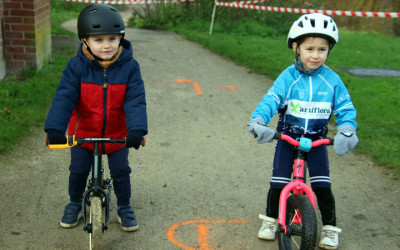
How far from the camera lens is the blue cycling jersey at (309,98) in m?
3.75

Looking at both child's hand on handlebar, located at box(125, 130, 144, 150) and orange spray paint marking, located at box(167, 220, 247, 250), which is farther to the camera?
orange spray paint marking, located at box(167, 220, 247, 250)

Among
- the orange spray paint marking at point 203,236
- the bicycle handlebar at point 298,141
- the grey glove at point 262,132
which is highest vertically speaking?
the grey glove at point 262,132

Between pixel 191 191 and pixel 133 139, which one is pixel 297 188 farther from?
pixel 191 191

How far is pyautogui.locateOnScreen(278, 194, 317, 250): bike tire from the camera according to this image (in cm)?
340

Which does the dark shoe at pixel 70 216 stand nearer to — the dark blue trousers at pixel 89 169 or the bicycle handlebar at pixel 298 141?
the dark blue trousers at pixel 89 169

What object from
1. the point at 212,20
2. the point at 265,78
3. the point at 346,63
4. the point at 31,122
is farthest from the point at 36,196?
the point at 212,20

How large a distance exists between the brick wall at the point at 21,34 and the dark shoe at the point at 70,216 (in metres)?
4.85

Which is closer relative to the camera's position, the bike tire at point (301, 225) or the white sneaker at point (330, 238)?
the bike tire at point (301, 225)

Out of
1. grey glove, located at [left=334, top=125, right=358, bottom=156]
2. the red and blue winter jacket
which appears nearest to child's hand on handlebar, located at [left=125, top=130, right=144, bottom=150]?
the red and blue winter jacket

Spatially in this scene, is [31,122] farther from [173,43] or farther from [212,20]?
[212,20]

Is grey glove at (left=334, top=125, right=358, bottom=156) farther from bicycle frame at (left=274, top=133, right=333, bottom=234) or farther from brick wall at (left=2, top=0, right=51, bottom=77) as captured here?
brick wall at (left=2, top=0, right=51, bottom=77)

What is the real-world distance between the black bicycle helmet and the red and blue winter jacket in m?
0.23

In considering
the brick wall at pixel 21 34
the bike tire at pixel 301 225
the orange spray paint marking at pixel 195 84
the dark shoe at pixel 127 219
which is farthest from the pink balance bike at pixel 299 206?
the brick wall at pixel 21 34

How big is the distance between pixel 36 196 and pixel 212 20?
10.9 metres
